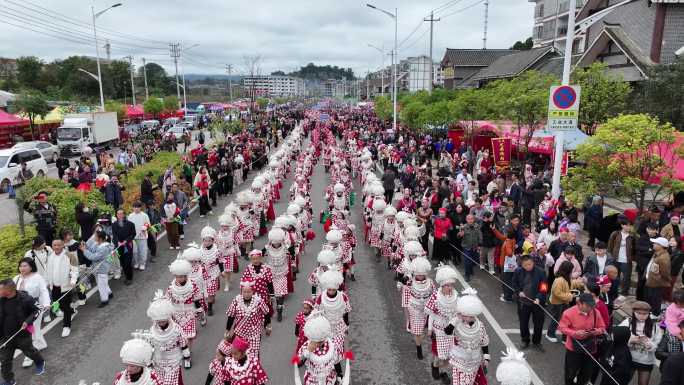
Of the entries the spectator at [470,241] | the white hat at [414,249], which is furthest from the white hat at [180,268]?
A: the spectator at [470,241]

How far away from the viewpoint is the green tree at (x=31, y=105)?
3434 cm

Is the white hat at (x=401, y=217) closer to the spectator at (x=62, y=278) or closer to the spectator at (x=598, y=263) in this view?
the spectator at (x=598, y=263)

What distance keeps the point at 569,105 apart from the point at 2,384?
13.2 metres

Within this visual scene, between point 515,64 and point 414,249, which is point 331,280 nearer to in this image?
point 414,249

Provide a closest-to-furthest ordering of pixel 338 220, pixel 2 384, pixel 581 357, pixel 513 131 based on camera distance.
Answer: pixel 581 357
pixel 2 384
pixel 338 220
pixel 513 131

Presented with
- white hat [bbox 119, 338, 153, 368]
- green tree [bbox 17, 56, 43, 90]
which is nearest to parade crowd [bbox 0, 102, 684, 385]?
white hat [bbox 119, 338, 153, 368]

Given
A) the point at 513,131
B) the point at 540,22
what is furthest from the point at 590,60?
the point at 540,22

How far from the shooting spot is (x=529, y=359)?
7.46m

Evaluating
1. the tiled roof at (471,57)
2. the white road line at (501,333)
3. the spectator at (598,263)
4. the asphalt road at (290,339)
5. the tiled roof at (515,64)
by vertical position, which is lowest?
the asphalt road at (290,339)

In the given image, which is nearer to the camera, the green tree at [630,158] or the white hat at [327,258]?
the white hat at [327,258]

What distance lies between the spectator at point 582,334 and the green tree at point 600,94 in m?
14.8

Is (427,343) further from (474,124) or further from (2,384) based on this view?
(474,124)

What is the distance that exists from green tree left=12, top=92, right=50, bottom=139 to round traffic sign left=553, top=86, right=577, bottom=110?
36.5 m

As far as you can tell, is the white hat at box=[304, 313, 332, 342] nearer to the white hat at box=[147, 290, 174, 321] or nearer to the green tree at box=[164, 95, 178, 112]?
the white hat at box=[147, 290, 174, 321]
